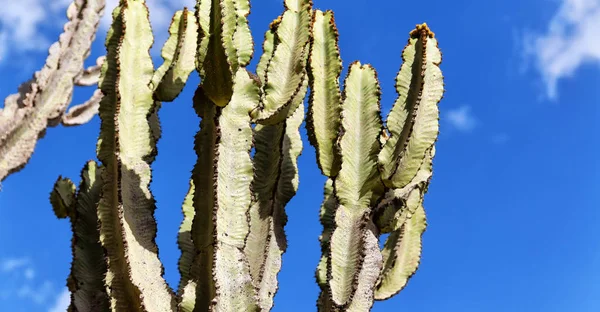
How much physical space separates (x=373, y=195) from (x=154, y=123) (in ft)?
3.39

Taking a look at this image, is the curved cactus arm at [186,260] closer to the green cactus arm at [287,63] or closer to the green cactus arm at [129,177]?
the green cactus arm at [129,177]

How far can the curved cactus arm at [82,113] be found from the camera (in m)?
5.80

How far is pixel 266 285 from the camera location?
3264 mm

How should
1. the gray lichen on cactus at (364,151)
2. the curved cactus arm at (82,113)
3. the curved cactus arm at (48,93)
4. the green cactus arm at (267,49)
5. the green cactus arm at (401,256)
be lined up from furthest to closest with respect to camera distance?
1. the curved cactus arm at (82,113)
2. the curved cactus arm at (48,93)
3. the green cactus arm at (401,256)
4. the green cactus arm at (267,49)
5. the gray lichen on cactus at (364,151)

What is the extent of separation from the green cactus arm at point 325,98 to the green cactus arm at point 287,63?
7 centimetres

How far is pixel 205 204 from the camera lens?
3004 millimetres

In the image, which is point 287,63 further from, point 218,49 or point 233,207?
point 233,207

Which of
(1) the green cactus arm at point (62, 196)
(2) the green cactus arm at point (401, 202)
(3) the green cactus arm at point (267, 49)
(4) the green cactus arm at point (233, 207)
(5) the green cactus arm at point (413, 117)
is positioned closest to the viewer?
(4) the green cactus arm at point (233, 207)

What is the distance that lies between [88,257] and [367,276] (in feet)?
4.16

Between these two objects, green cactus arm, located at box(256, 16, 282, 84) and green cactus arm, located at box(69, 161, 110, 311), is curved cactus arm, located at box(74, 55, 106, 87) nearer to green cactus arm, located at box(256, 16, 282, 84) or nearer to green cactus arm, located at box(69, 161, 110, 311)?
green cactus arm, located at box(69, 161, 110, 311)

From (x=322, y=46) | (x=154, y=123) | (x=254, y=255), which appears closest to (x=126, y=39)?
(x=154, y=123)

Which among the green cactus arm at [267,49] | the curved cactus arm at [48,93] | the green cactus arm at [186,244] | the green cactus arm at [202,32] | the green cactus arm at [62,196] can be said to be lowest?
the green cactus arm at [186,244]

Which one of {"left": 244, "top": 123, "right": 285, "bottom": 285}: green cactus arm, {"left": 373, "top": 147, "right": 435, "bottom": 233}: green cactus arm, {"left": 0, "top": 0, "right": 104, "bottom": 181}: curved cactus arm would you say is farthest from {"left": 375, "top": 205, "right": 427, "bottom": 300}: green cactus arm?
{"left": 0, "top": 0, "right": 104, "bottom": 181}: curved cactus arm

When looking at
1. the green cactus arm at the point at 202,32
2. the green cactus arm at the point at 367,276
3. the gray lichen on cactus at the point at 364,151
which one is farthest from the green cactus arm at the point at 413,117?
the green cactus arm at the point at 202,32
